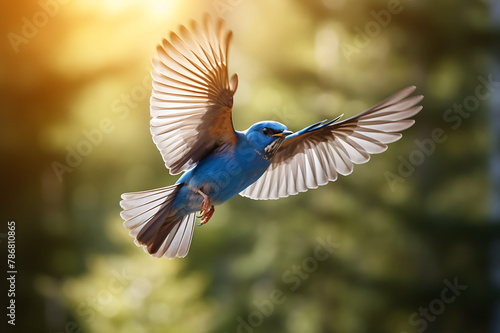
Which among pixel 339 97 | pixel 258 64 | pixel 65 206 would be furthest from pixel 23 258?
pixel 339 97

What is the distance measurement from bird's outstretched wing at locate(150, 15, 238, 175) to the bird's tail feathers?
0.23 ft

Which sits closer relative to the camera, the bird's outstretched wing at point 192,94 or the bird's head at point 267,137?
the bird's outstretched wing at point 192,94

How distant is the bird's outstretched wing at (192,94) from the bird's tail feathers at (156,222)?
0.23 ft

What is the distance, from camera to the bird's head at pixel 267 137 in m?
0.80

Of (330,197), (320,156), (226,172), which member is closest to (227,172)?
(226,172)

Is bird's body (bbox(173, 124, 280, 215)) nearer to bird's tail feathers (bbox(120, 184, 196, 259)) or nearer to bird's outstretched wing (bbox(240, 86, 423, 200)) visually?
bird's tail feathers (bbox(120, 184, 196, 259))

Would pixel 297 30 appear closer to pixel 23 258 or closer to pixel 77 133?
pixel 77 133

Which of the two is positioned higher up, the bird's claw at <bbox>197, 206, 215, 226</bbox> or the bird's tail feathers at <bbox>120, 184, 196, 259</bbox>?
the bird's tail feathers at <bbox>120, 184, 196, 259</bbox>

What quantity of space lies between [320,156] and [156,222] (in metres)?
0.40

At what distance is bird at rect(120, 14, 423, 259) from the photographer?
0.72 meters

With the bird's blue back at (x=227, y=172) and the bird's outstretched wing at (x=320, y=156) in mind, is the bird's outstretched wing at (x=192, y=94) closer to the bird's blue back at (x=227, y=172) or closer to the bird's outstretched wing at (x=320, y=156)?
the bird's blue back at (x=227, y=172)

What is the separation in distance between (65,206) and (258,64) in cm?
119

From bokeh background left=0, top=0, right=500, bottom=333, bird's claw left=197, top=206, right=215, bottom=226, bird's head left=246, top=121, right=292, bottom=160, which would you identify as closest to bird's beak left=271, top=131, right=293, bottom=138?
bird's head left=246, top=121, right=292, bottom=160

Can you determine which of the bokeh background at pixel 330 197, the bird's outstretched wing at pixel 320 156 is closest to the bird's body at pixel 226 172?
the bird's outstretched wing at pixel 320 156
